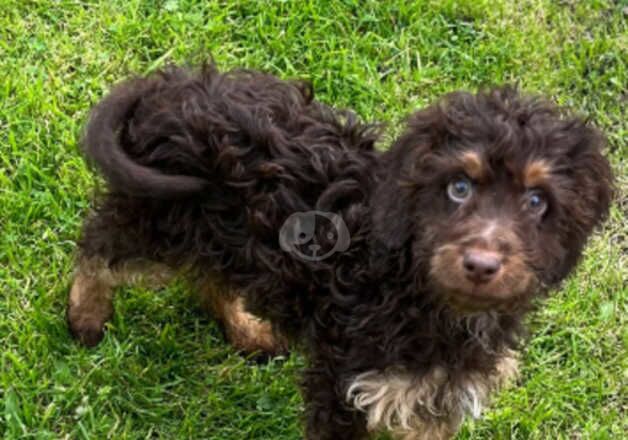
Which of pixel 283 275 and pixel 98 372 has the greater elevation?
pixel 283 275

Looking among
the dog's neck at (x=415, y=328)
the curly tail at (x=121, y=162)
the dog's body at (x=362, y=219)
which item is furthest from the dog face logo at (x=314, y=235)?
the curly tail at (x=121, y=162)

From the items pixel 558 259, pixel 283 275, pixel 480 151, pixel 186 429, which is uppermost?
pixel 480 151

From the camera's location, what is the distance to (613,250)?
498cm

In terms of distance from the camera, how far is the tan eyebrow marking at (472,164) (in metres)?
2.98

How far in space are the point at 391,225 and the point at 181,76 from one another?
1030 millimetres

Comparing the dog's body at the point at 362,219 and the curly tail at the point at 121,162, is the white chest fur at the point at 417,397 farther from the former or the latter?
the curly tail at the point at 121,162

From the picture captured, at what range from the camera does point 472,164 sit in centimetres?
299

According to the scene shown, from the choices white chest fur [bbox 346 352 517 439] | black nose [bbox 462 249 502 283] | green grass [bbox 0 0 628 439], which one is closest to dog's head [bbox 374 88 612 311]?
black nose [bbox 462 249 502 283]

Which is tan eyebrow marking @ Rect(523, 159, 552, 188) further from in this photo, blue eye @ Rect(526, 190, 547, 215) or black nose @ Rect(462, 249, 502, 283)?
black nose @ Rect(462, 249, 502, 283)

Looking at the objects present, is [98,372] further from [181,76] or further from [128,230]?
[181,76]

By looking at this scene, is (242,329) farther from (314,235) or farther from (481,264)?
(481,264)

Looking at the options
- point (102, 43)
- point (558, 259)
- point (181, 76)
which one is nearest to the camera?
point (558, 259)

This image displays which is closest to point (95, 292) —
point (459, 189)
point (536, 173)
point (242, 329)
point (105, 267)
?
point (105, 267)

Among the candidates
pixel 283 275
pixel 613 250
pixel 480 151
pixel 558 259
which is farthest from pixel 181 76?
pixel 613 250
